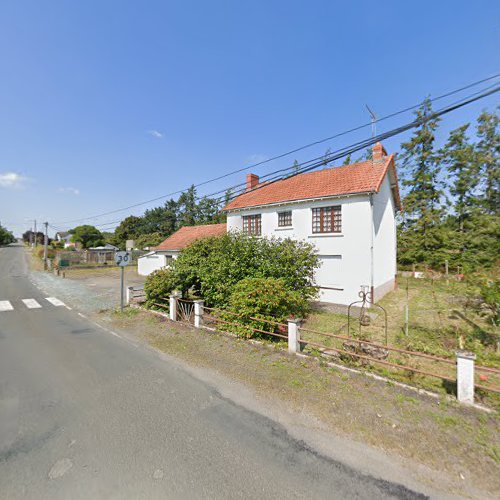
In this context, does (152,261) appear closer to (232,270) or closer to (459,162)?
(232,270)

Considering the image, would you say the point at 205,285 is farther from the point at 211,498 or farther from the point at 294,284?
the point at 211,498

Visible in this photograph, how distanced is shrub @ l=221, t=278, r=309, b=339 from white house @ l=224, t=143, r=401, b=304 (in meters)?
4.88

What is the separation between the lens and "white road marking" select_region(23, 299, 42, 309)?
12.7m

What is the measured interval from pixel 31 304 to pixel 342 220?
55.7 feet

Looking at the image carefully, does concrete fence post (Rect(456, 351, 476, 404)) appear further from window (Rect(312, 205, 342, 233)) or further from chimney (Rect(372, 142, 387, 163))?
chimney (Rect(372, 142, 387, 163))

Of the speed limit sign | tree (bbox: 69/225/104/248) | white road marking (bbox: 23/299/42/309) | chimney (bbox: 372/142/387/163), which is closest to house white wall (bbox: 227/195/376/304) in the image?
chimney (bbox: 372/142/387/163)

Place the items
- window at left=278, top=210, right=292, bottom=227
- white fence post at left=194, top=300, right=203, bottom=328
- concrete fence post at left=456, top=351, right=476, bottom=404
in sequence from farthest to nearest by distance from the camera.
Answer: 1. window at left=278, top=210, right=292, bottom=227
2. white fence post at left=194, top=300, right=203, bottom=328
3. concrete fence post at left=456, top=351, right=476, bottom=404

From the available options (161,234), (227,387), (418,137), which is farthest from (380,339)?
(161,234)

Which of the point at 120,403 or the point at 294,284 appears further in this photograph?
the point at 294,284

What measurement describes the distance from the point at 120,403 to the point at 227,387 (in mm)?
2011

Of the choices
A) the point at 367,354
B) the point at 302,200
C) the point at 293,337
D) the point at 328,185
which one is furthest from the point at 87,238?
the point at 367,354

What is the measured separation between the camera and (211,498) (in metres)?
2.81

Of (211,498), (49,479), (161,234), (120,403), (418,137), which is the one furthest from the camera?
(161,234)

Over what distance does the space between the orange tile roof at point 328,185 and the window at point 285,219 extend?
0.83 meters
